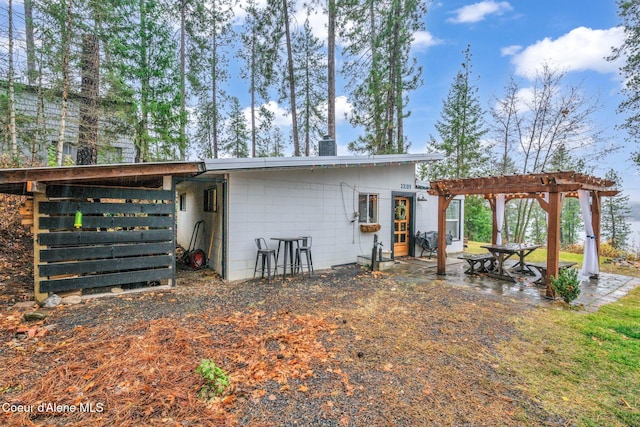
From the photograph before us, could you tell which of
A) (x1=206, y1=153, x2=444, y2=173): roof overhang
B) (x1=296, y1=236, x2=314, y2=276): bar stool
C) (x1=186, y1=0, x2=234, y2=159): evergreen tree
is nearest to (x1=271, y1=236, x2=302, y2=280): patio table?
(x1=296, y1=236, x2=314, y2=276): bar stool

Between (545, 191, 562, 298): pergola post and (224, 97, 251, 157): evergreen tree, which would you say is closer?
(545, 191, 562, 298): pergola post

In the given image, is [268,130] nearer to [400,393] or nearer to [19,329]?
[19,329]

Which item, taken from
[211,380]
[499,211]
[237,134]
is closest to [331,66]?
[237,134]

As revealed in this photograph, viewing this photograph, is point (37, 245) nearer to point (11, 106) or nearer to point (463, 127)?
point (11, 106)

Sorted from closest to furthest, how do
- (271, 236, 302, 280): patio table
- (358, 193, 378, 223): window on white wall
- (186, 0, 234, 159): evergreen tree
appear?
(271, 236, 302, 280): patio table, (358, 193, 378, 223): window on white wall, (186, 0, 234, 159): evergreen tree

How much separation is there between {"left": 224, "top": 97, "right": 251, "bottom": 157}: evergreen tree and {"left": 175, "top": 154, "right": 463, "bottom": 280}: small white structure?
17.7ft

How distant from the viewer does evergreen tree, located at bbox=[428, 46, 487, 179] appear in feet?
41.8

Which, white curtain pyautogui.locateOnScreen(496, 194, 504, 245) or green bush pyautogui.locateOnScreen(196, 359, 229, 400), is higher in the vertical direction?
white curtain pyautogui.locateOnScreen(496, 194, 504, 245)

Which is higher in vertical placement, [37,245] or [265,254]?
[37,245]

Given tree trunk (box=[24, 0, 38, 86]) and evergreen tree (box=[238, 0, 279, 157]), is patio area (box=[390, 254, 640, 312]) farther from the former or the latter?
tree trunk (box=[24, 0, 38, 86])

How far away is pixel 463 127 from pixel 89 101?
13796 mm

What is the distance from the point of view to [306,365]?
2572mm

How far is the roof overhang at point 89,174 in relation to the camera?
11.4 ft

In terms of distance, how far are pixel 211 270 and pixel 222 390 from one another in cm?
478
